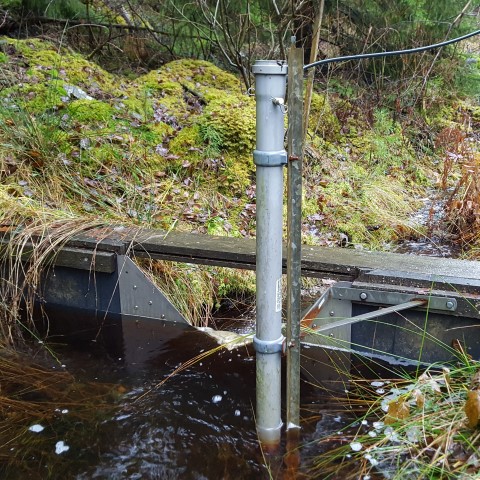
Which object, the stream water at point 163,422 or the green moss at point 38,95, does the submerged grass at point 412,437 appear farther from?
the green moss at point 38,95

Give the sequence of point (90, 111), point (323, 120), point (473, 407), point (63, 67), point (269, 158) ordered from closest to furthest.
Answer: point (269, 158), point (473, 407), point (90, 111), point (63, 67), point (323, 120)

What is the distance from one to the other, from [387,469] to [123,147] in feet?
13.7

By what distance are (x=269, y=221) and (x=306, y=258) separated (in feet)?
4.57

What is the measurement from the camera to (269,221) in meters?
2.07

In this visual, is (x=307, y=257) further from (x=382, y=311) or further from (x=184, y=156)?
(x=184, y=156)

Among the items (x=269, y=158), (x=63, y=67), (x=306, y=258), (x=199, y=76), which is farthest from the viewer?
(x=199, y=76)

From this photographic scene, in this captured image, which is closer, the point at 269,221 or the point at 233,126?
the point at 269,221

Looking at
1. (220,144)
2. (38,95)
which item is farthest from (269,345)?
(38,95)

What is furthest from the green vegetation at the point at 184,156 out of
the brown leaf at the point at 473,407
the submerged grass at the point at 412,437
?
the brown leaf at the point at 473,407

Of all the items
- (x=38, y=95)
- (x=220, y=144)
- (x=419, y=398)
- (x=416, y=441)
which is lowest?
(x=416, y=441)

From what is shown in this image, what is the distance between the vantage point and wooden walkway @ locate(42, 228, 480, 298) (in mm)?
3141

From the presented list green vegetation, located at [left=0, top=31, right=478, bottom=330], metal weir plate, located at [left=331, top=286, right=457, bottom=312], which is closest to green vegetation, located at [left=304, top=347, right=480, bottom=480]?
metal weir plate, located at [left=331, top=286, right=457, bottom=312]

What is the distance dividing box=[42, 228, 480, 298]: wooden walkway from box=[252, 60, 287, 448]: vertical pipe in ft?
3.97

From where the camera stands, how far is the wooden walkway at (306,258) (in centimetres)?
314
